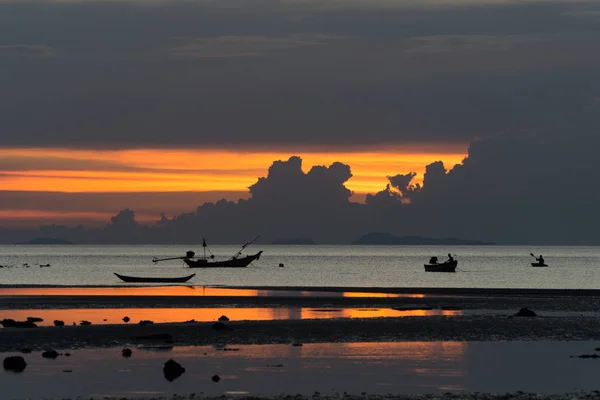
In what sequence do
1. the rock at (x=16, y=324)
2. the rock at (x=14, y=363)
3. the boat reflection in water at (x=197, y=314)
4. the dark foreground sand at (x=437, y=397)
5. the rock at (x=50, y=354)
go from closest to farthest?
the dark foreground sand at (x=437, y=397) → the rock at (x=14, y=363) → the rock at (x=50, y=354) → the rock at (x=16, y=324) → the boat reflection in water at (x=197, y=314)

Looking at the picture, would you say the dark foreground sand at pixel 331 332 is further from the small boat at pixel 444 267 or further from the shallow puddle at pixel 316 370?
the small boat at pixel 444 267

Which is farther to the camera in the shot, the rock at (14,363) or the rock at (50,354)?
the rock at (50,354)

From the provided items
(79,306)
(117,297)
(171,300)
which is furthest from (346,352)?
(117,297)

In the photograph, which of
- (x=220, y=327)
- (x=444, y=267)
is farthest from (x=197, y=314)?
(x=444, y=267)

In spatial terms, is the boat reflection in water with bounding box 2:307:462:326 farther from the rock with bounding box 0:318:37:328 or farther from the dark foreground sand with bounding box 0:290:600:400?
the dark foreground sand with bounding box 0:290:600:400

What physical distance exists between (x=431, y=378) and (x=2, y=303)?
153ft

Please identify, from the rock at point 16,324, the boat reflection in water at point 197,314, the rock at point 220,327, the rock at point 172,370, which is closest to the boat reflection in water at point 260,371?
the rock at point 172,370

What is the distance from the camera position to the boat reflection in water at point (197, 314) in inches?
2261

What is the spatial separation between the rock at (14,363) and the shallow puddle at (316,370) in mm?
370

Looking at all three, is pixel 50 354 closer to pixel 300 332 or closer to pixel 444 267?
pixel 300 332

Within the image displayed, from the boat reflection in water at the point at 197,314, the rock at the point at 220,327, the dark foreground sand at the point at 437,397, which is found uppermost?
the boat reflection in water at the point at 197,314

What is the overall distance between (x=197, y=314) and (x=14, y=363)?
26.1 m

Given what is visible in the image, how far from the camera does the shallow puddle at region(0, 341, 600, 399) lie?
105 feet

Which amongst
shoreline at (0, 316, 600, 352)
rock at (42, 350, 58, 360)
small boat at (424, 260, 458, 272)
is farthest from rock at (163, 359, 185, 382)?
small boat at (424, 260, 458, 272)
